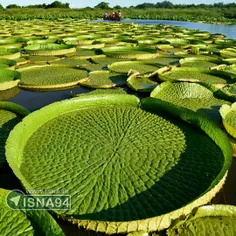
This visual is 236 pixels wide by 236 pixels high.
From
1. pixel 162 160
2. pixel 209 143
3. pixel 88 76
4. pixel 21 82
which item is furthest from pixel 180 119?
pixel 21 82

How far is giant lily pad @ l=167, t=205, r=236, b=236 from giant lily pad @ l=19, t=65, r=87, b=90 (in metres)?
2.47

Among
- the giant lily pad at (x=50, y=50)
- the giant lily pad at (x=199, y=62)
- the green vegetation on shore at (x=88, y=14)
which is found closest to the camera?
the giant lily pad at (x=199, y=62)

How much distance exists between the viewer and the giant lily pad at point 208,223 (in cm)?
116

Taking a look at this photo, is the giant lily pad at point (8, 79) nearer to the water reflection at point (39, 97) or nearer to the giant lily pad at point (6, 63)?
the water reflection at point (39, 97)

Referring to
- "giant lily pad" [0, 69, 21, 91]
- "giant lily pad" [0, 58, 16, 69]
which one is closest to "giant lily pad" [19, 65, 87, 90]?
"giant lily pad" [0, 69, 21, 91]

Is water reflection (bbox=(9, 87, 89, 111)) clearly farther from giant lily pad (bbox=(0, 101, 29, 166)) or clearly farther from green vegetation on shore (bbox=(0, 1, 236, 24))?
green vegetation on shore (bbox=(0, 1, 236, 24))

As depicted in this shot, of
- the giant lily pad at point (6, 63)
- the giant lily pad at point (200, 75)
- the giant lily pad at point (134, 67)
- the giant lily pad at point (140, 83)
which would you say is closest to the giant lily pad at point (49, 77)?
the giant lily pad at point (6, 63)

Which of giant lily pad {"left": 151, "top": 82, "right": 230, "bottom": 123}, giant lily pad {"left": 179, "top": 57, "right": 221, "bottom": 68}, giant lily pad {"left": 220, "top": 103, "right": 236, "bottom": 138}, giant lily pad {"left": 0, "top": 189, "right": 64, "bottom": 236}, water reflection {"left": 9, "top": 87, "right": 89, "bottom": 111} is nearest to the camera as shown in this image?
giant lily pad {"left": 0, "top": 189, "right": 64, "bottom": 236}

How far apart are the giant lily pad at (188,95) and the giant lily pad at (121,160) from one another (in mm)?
448

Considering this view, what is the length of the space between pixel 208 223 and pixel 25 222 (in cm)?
81

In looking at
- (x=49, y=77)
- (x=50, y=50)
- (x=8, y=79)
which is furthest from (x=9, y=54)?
(x=49, y=77)

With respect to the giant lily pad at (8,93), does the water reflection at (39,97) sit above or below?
below

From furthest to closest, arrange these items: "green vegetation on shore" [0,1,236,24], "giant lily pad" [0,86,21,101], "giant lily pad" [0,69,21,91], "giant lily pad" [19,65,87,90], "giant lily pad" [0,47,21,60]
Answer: "green vegetation on shore" [0,1,236,24] < "giant lily pad" [0,47,21,60] < "giant lily pad" [19,65,87,90] < "giant lily pad" [0,69,21,91] < "giant lily pad" [0,86,21,101]

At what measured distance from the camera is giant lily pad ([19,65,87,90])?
10.7 ft
